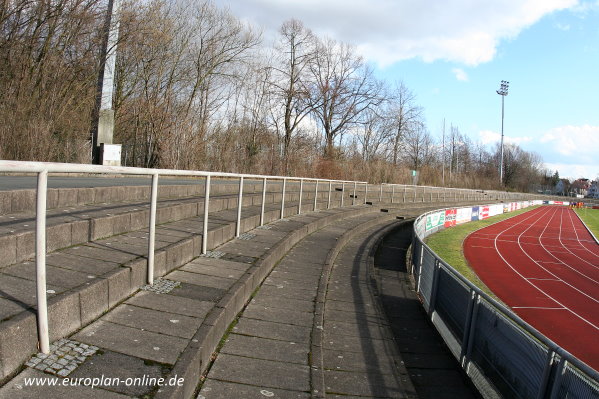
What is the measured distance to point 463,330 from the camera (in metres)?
5.46

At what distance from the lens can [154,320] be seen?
141 inches

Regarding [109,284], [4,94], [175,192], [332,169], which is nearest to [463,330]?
[109,284]

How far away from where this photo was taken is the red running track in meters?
10.3

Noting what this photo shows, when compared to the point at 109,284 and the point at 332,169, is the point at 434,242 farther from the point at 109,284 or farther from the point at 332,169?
the point at 109,284

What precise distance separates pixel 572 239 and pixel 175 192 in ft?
103

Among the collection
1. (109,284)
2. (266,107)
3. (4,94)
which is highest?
(266,107)

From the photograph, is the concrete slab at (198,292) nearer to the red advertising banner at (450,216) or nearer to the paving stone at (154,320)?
the paving stone at (154,320)

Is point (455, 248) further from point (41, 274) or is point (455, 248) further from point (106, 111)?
point (41, 274)

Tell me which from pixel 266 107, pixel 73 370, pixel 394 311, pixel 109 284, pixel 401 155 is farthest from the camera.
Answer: pixel 401 155

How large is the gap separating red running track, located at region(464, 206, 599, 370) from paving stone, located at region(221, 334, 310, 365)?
271 inches

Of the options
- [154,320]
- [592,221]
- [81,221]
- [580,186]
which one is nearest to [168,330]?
[154,320]

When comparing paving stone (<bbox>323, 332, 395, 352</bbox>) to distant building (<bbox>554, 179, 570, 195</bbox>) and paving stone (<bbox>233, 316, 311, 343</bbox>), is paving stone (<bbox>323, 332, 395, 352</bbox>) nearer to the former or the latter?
paving stone (<bbox>233, 316, 311, 343</bbox>)

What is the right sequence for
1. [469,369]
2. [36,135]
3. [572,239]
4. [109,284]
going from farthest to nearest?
[572,239]
[36,135]
[469,369]
[109,284]

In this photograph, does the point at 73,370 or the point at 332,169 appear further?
the point at 332,169
